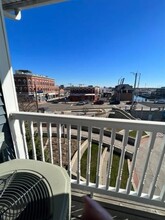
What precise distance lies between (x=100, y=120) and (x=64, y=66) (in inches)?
558

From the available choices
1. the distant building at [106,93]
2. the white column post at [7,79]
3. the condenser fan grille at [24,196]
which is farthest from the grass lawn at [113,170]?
the distant building at [106,93]

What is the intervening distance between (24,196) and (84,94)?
56.3 ft

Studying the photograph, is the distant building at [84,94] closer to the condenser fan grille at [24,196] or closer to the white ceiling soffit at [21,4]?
the white ceiling soffit at [21,4]

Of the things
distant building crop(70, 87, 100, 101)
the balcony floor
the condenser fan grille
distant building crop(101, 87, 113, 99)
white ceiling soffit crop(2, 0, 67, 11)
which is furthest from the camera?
distant building crop(101, 87, 113, 99)

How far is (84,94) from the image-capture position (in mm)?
17797

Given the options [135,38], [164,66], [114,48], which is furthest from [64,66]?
[164,66]

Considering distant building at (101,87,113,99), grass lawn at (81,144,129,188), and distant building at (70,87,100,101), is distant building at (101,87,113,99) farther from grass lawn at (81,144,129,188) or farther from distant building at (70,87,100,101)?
grass lawn at (81,144,129,188)

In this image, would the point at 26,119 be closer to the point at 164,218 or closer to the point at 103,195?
the point at 103,195

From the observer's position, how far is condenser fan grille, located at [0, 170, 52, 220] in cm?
73

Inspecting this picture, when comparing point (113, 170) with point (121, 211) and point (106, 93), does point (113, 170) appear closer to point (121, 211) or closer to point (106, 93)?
point (121, 211)

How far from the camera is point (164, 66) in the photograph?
6.23m

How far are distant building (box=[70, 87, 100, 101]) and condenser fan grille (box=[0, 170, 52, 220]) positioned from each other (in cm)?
1398

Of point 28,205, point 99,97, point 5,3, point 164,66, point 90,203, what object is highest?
point 5,3

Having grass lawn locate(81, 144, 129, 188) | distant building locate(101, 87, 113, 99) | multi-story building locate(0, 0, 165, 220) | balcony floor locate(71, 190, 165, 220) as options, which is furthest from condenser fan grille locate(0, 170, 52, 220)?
distant building locate(101, 87, 113, 99)
